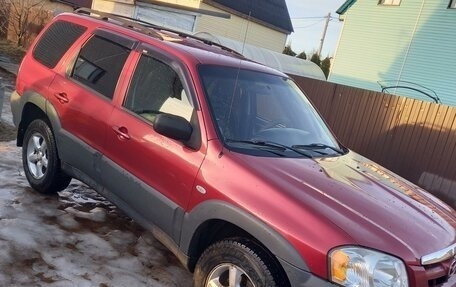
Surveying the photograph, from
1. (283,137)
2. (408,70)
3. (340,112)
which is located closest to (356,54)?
(408,70)

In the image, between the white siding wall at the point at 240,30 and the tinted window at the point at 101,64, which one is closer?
the tinted window at the point at 101,64

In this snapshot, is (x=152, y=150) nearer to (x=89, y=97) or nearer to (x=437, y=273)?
(x=89, y=97)

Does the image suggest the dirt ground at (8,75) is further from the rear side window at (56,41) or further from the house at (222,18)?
the house at (222,18)

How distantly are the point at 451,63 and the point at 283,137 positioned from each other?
1564 centimetres

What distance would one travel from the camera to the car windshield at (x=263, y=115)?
3.38 metres

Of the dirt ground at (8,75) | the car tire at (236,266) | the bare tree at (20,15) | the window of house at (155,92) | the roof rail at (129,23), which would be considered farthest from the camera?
the bare tree at (20,15)

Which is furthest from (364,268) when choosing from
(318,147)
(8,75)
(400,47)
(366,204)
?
(400,47)

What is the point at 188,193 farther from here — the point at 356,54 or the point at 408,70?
the point at 356,54

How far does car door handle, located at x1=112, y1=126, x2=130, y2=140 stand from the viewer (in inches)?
147

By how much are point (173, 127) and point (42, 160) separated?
7.58 feet

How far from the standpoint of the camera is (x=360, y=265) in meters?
2.43

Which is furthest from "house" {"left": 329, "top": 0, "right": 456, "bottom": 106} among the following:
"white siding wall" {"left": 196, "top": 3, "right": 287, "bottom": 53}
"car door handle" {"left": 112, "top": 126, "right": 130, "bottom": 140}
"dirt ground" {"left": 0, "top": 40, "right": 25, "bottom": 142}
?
"car door handle" {"left": 112, "top": 126, "right": 130, "bottom": 140}

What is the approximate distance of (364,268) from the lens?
243 centimetres

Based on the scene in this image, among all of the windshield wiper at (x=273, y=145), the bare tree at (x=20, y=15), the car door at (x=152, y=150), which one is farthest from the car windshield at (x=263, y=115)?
the bare tree at (x=20, y=15)
